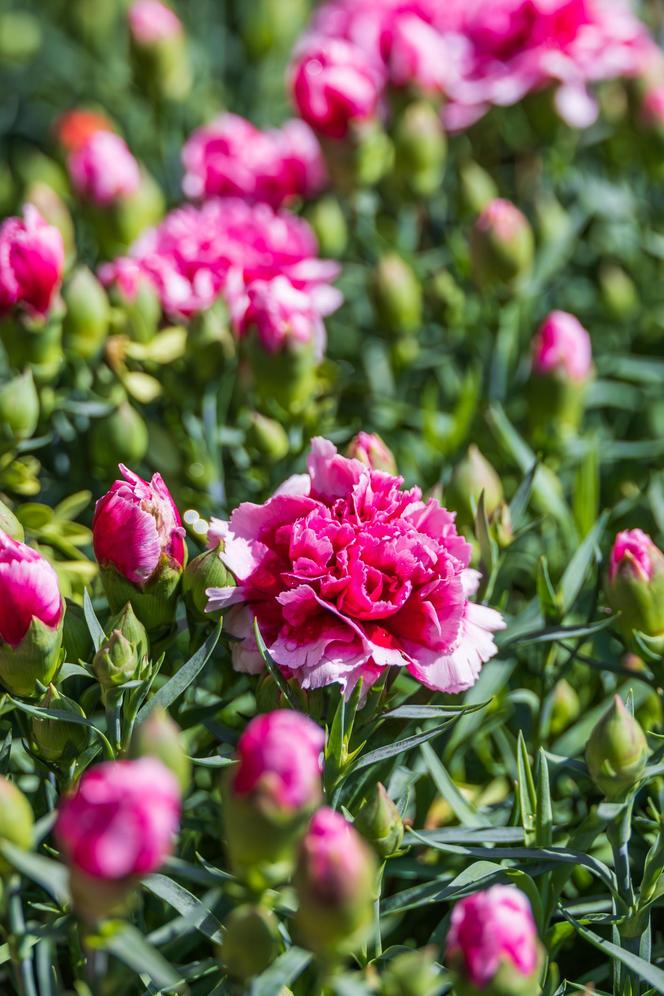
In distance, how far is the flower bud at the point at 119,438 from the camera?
3.37 ft

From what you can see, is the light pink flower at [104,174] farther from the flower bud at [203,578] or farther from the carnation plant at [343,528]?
the flower bud at [203,578]

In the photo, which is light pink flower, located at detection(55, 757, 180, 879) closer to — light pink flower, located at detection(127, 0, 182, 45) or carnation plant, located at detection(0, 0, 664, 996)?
carnation plant, located at detection(0, 0, 664, 996)

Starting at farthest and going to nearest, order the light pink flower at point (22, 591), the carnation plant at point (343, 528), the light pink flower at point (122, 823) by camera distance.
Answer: the light pink flower at point (22, 591), the carnation plant at point (343, 528), the light pink flower at point (122, 823)

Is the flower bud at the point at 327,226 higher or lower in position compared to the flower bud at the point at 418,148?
lower

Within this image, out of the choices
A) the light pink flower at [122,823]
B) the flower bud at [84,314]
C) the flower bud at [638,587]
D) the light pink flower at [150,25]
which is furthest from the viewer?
the light pink flower at [150,25]

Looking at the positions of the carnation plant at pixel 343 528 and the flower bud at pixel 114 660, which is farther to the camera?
the flower bud at pixel 114 660

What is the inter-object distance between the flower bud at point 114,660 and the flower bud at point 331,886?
0.64 ft

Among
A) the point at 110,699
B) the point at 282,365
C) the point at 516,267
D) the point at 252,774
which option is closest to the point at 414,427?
the point at 516,267

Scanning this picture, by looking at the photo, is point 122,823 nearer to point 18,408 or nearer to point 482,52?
point 18,408

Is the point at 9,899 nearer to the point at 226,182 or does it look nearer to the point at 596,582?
the point at 596,582

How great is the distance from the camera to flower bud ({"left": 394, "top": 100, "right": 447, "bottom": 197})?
4.37 ft

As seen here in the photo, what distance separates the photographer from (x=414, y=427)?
52.1 inches

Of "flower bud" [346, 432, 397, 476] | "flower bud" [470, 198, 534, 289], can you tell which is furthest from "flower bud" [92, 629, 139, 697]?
"flower bud" [470, 198, 534, 289]

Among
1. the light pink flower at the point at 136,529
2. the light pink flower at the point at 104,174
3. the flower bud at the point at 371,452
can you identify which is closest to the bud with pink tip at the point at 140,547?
the light pink flower at the point at 136,529
